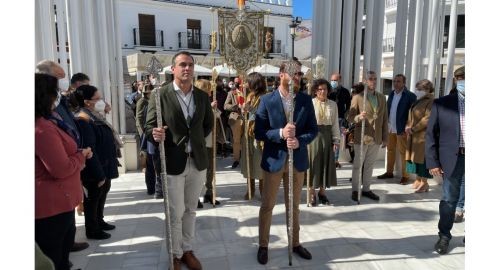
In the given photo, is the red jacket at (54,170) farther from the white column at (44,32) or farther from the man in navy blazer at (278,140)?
the white column at (44,32)

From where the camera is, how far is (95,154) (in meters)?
3.82

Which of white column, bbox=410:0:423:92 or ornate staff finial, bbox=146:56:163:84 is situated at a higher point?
white column, bbox=410:0:423:92

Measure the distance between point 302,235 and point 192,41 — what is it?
77.2 ft

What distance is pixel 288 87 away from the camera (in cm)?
354

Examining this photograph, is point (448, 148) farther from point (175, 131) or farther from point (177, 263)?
point (177, 263)

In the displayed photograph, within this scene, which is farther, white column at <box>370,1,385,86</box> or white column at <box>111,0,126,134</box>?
white column at <box>370,1,385,86</box>

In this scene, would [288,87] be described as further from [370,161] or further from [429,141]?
[370,161]

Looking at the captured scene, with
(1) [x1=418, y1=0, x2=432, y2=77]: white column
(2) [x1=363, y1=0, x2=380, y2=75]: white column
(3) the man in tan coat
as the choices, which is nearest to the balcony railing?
(2) [x1=363, y1=0, x2=380, y2=75]: white column

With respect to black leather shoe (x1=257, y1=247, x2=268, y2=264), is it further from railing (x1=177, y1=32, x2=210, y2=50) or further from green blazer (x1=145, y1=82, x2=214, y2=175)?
railing (x1=177, y1=32, x2=210, y2=50)

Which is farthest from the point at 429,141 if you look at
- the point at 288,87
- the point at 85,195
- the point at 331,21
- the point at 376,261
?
the point at 331,21

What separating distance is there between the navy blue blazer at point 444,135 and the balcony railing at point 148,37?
23273 mm

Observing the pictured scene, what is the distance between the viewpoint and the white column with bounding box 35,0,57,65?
5.40m

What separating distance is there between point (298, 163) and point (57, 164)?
209 centimetres

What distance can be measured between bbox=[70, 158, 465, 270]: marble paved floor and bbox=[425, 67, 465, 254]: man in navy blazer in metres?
0.45
